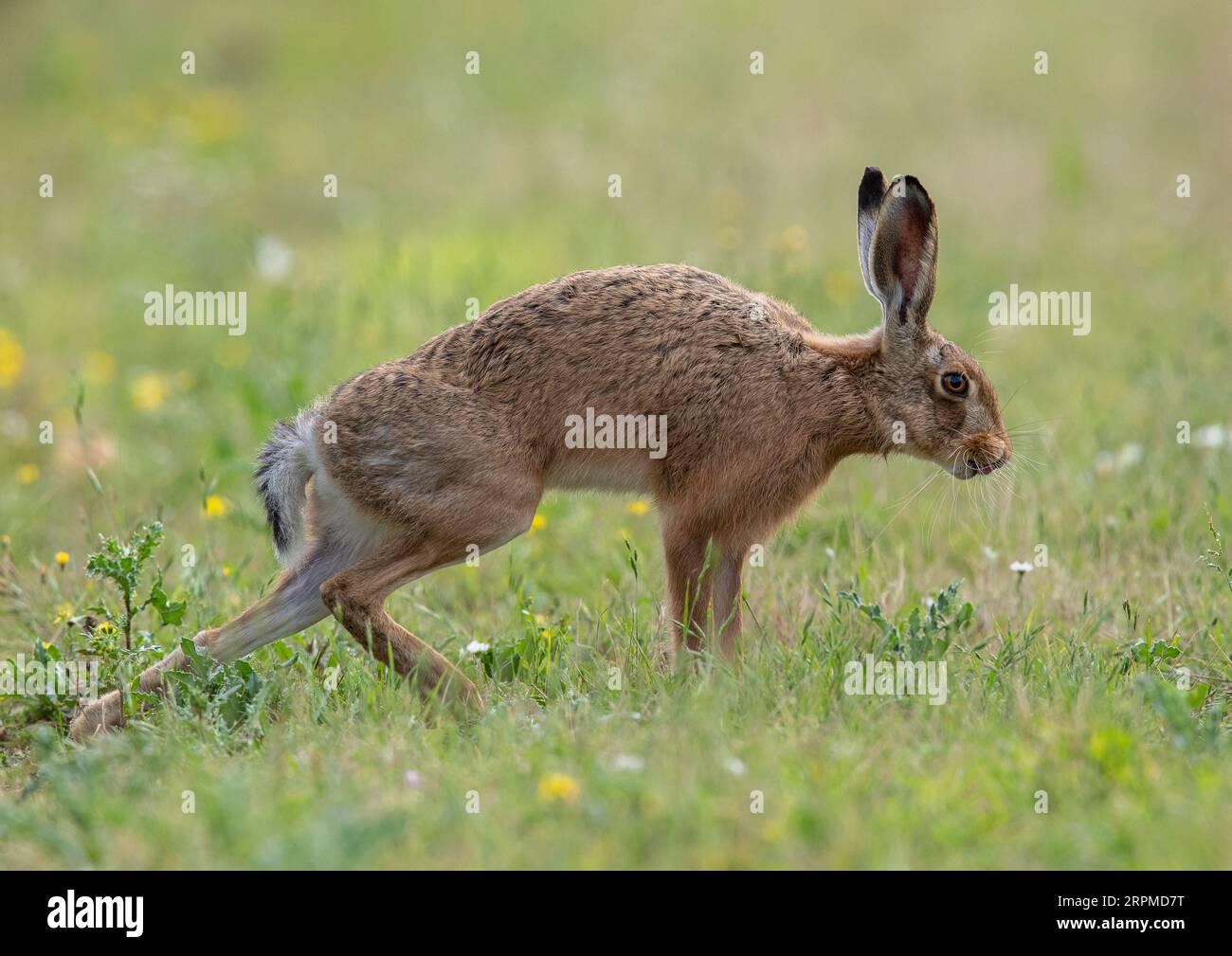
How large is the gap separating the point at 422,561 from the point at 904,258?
2.23m

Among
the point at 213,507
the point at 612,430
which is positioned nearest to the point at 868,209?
the point at 612,430

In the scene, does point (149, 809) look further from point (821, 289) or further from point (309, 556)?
point (821, 289)

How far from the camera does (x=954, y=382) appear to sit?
6070 millimetres

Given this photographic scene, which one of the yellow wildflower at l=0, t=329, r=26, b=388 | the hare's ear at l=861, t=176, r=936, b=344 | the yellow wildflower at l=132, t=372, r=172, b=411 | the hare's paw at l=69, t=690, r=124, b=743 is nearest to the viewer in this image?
the hare's paw at l=69, t=690, r=124, b=743

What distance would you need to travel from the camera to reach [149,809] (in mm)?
4133

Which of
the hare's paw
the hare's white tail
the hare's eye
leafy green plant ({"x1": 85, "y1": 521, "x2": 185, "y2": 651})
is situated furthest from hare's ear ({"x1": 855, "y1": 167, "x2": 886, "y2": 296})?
the hare's paw

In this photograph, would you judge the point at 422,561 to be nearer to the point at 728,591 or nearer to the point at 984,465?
the point at 728,591

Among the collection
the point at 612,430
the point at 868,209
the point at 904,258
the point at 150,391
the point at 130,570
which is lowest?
the point at 130,570

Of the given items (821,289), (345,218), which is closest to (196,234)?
(345,218)

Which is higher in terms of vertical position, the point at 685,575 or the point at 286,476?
the point at 286,476

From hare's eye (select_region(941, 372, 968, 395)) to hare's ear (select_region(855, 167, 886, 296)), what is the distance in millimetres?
456

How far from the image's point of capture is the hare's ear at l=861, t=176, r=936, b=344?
5727 mm

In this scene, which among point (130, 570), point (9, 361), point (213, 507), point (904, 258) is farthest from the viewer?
point (9, 361)

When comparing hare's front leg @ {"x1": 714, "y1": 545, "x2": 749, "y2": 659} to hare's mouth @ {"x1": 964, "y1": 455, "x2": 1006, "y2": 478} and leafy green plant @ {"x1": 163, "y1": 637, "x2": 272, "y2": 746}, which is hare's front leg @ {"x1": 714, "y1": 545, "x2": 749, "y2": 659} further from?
leafy green plant @ {"x1": 163, "y1": 637, "x2": 272, "y2": 746}
